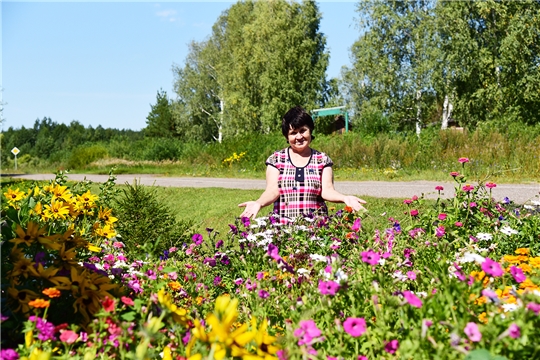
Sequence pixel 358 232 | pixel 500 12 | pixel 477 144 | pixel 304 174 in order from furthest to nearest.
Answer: pixel 500 12 < pixel 477 144 < pixel 304 174 < pixel 358 232

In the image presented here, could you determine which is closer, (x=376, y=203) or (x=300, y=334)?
(x=300, y=334)

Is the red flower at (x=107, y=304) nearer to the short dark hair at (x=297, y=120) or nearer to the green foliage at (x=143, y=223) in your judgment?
the short dark hair at (x=297, y=120)

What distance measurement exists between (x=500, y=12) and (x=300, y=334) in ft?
88.0

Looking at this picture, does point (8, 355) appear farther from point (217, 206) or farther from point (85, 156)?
point (85, 156)

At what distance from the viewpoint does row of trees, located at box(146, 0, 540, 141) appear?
25.0 m

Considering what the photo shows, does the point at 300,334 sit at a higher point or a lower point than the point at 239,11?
lower

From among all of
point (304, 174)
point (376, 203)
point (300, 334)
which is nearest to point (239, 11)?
point (376, 203)

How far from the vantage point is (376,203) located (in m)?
8.44

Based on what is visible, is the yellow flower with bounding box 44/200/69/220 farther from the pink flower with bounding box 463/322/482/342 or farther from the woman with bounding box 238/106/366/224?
the pink flower with bounding box 463/322/482/342

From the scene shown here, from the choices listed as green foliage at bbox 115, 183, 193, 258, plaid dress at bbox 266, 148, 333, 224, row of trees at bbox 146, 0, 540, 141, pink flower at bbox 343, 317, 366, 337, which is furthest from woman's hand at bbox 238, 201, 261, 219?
→ row of trees at bbox 146, 0, 540, 141

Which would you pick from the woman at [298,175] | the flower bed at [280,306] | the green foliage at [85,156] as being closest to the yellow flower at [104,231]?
the flower bed at [280,306]

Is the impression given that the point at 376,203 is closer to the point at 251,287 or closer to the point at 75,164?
the point at 251,287

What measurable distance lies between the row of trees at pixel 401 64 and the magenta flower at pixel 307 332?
64.4 ft

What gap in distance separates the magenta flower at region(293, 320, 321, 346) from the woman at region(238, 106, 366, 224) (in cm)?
282
